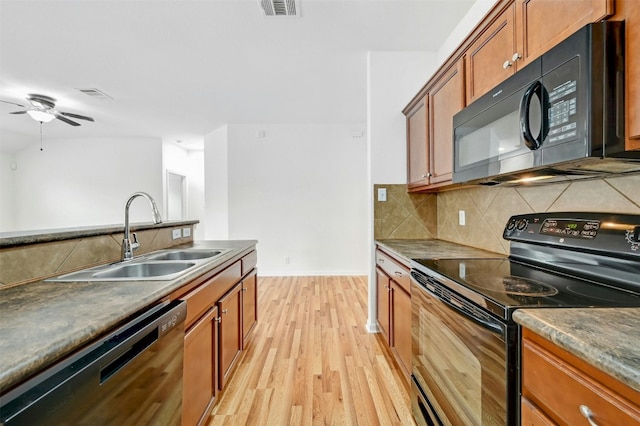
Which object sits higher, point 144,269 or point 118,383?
point 144,269

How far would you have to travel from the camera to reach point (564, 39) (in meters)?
0.95

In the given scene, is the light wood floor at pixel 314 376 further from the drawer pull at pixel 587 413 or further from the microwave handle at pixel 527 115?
the microwave handle at pixel 527 115

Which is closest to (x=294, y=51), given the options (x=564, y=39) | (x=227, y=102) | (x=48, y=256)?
(x=227, y=102)

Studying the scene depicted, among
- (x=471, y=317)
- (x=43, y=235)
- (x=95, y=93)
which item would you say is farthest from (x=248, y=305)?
(x=95, y=93)

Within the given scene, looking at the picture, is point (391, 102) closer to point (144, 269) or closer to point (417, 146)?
point (417, 146)

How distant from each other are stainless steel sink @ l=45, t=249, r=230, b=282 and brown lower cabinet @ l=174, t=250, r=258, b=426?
0.14 metres

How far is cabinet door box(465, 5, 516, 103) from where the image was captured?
1.26 metres

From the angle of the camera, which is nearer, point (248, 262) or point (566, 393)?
point (566, 393)

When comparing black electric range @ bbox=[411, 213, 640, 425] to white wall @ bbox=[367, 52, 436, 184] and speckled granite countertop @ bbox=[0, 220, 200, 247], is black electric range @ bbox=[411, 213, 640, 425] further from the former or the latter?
speckled granite countertop @ bbox=[0, 220, 200, 247]

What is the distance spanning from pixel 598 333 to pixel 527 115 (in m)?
0.74

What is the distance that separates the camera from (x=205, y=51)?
2.71 m

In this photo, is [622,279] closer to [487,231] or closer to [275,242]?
[487,231]

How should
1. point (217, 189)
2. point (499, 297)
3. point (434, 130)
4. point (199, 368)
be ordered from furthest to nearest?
point (217, 189), point (434, 130), point (199, 368), point (499, 297)

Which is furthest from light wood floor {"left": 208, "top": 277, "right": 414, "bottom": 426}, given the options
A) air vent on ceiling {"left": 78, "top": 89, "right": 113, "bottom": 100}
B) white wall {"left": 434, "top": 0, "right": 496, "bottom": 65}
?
air vent on ceiling {"left": 78, "top": 89, "right": 113, "bottom": 100}
